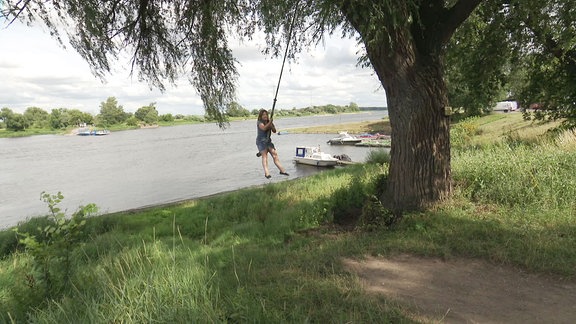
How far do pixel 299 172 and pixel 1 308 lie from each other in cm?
2894

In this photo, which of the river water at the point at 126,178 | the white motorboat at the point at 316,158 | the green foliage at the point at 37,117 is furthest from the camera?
the green foliage at the point at 37,117

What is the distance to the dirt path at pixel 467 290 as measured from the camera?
320 centimetres

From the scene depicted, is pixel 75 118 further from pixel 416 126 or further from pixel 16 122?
pixel 416 126

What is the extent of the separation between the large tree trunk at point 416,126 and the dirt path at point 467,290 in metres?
1.73

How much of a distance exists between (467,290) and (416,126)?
9.16ft

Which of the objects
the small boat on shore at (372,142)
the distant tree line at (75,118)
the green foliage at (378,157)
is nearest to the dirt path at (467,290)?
the green foliage at (378,157)

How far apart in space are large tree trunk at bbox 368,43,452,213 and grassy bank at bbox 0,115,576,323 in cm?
40

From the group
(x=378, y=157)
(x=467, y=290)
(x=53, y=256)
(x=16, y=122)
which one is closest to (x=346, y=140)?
(x=378, y=157)

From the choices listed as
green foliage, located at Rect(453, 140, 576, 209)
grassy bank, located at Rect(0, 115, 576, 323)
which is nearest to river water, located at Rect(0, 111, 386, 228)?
grassy bank, located at Rect(0, 115, 576, 323)

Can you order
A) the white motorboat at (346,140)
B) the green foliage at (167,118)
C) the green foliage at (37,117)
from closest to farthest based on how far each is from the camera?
the white motorboat at (346,140) → the green foliage at (37,117) → the green foliage at (167,118)

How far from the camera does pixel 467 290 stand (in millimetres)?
3734

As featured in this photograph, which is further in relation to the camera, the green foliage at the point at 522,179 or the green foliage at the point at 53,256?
the green foliage at the point at 522,179

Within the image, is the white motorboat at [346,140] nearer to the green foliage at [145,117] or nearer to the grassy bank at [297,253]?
the grassy bank at [297,253]

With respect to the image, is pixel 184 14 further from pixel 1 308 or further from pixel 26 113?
pixel 26 113
